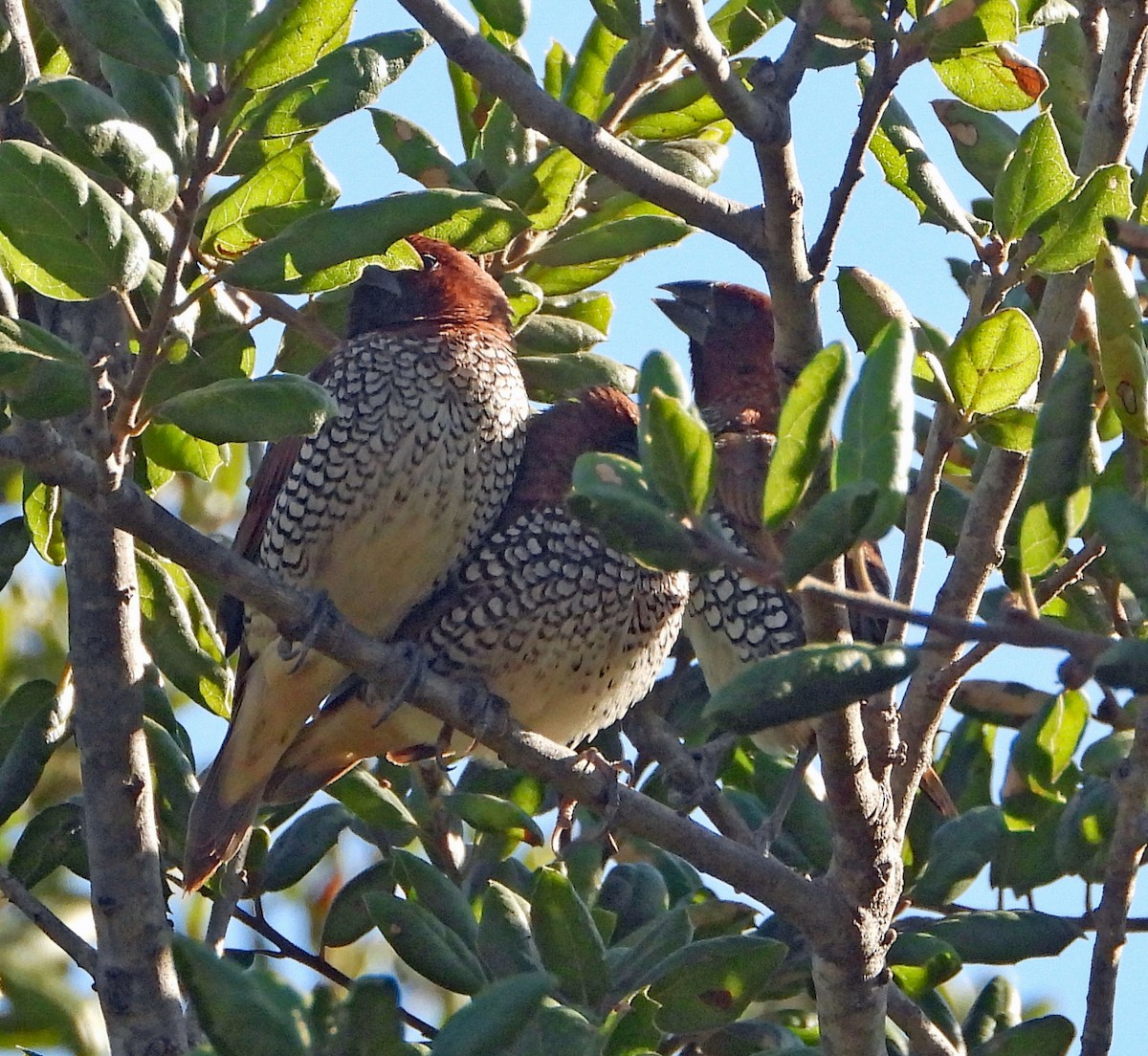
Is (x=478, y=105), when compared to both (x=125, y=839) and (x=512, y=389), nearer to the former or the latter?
(x=512, y=389)

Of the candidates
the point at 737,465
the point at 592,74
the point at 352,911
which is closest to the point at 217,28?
the point at 592,74

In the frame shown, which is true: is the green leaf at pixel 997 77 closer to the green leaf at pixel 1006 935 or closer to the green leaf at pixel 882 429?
the green leaf at pixel 882 429

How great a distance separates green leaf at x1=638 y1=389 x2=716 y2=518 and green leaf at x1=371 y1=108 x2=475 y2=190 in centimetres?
208

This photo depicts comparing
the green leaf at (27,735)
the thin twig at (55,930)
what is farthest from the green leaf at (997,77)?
the thin twig at (55,930)

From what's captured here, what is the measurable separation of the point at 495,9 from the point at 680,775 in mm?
1893

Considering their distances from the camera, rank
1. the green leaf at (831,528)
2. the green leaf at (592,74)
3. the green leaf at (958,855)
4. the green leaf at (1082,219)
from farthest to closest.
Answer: the green leaf at (592,74) → the green leaf at (958,855) → the green leaf at (1082,219) → the green leaf at (831,528)

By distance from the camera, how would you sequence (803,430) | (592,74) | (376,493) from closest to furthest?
(803,430), (592,74), (376,493)

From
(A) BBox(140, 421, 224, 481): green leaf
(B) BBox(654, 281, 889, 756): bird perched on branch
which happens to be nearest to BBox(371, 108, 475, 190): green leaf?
(A) BBox(140, 421, 224, 481): green leaf

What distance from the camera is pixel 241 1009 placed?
1912 mm

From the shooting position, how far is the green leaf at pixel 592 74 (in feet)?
13.0

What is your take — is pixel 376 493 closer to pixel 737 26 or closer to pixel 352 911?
pixel 352 911

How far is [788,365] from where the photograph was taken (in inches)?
104

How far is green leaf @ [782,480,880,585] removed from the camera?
174 centimetres

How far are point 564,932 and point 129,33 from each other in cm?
148
